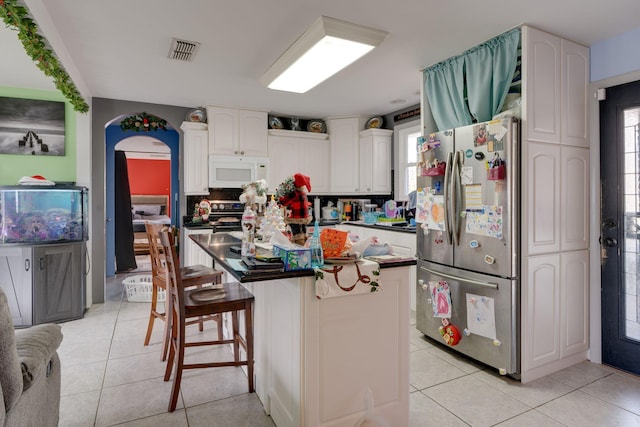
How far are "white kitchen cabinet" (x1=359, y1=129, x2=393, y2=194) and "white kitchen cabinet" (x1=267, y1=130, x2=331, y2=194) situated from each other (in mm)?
616

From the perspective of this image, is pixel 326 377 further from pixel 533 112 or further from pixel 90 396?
pixel 533 112

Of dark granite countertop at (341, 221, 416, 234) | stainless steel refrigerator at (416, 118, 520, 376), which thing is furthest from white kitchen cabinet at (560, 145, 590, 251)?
dark granite countertop at (341, 221, 416, 234)

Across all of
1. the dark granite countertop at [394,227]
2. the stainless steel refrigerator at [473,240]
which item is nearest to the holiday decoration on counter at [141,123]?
the dark granite countertop at [394,227]

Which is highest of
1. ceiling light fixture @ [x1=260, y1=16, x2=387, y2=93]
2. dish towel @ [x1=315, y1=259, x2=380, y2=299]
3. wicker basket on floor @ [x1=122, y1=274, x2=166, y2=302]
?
ceiling light fixture @ [x1=260, y1=16, x2=387, y2=93]

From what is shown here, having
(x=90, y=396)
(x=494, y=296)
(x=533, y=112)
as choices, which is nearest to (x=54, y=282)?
(x=90, y=396)

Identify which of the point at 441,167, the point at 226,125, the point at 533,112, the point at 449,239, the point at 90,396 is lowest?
the point at 90,396

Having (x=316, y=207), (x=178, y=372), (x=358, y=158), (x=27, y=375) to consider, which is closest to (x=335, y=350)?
(x=178, y=372)

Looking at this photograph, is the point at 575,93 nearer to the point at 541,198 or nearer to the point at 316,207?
the point at 541,198

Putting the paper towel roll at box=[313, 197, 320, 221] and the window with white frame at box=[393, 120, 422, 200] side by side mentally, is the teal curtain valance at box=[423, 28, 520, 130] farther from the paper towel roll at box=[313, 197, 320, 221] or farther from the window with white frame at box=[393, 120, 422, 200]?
the paper towel roll at box=[313, 197, 320, 221]

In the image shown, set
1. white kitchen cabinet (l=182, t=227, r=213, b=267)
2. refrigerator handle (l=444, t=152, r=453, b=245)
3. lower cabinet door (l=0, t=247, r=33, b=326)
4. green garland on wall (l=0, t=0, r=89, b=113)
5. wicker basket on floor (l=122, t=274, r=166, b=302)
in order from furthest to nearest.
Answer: wicker basket on floor (l=122, t=274, r=166, b=302) < white kitchen cabinet (l=182, t=227, r=213, b=267) < lower cabinet door (l=0, t=247, r=33, b=326) < refrigerator handle (l=444, t=152, r=453, b=245) < green garland on wall (l=0, t=0, r=89, b=113)

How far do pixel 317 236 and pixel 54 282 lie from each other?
3.40 m

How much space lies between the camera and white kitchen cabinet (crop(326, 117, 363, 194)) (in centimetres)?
536

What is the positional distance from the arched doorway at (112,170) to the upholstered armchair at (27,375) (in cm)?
409

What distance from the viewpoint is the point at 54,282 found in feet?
12.5
